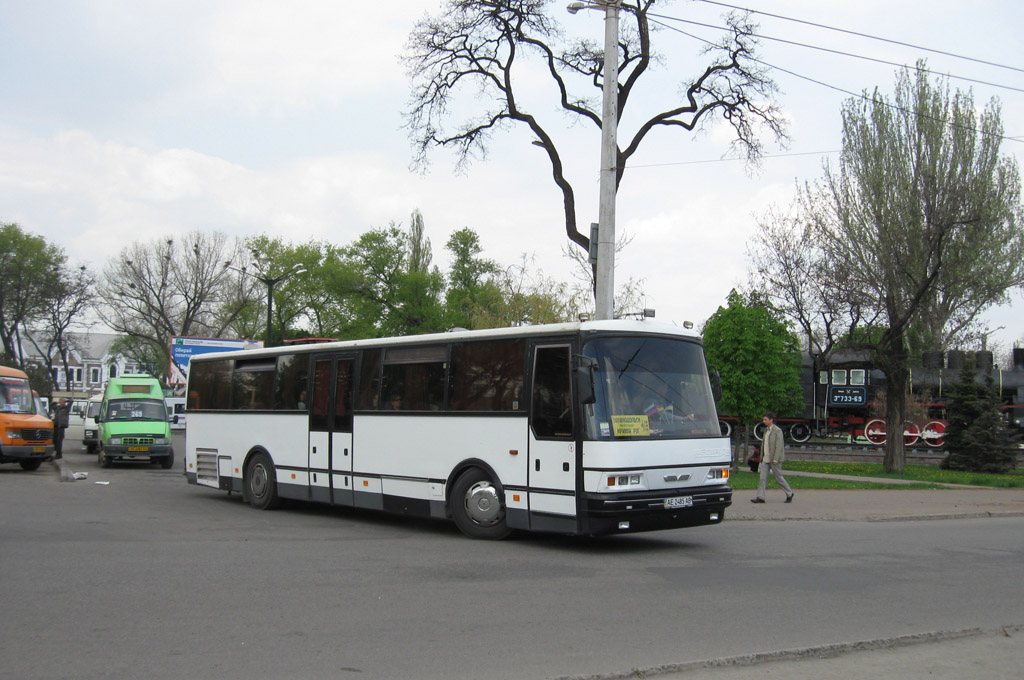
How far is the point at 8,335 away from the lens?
58.5 meters

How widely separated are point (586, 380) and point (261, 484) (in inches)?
314

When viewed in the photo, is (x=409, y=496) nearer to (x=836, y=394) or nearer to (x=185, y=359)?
(x=185, y=359)

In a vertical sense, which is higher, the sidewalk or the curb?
the curb

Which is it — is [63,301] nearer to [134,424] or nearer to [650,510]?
[134,424]

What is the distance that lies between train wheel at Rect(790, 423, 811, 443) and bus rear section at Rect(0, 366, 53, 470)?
33.0 m

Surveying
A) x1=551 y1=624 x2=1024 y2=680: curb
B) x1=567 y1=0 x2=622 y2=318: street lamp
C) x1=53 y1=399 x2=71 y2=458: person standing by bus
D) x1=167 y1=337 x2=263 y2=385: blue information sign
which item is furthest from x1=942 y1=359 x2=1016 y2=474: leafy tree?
x1=53 y1=399 x2=71 y2=458: person standing by bus

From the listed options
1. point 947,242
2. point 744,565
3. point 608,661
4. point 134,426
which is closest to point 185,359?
point 134,426

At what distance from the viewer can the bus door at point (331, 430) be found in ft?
49.0

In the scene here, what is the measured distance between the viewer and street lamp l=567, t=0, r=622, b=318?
54.9 feet

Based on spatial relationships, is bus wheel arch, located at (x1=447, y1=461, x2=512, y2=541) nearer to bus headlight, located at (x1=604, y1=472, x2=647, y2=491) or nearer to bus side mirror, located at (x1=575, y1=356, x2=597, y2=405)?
bus headlight, located at (x1=604, y1=472, x2=647, y2=491)

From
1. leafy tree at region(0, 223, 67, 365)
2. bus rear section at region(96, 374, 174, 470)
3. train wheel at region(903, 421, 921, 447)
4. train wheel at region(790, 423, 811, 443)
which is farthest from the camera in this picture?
leafy tree at region(0, 223, 67, 365)

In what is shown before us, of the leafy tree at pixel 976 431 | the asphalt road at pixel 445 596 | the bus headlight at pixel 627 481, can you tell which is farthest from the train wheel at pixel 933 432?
the bus headlight at pixel 627 481

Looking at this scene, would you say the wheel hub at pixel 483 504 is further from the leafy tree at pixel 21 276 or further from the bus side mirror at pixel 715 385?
the leafy tree at pixel 21 276

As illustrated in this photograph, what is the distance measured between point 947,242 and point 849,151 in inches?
318
